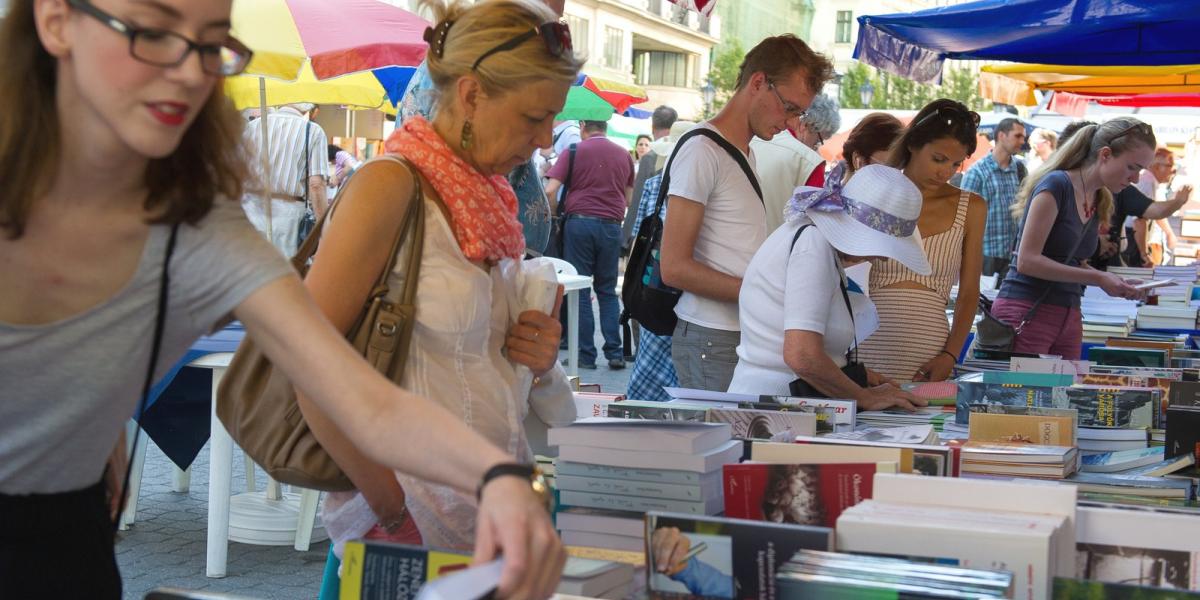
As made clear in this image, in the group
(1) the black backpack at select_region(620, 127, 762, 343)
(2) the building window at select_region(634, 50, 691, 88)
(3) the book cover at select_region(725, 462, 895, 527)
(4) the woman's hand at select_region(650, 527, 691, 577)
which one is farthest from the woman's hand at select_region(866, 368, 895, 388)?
(2) the building window at select_region(634, 50, 691, 88)

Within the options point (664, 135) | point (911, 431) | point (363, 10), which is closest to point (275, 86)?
point (363, 10)

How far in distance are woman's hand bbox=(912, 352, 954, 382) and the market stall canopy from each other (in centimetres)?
338

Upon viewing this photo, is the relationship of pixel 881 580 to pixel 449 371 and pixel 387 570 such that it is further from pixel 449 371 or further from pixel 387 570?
pixel 449 371

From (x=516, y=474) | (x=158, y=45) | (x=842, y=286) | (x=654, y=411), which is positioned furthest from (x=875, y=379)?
(x=158, y=45)

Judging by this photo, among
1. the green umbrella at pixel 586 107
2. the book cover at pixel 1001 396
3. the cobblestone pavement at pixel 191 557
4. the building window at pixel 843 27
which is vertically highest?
the building window at pixel 843 27

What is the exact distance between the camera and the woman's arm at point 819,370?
10.2 ft

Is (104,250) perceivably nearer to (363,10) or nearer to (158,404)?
(158,404)

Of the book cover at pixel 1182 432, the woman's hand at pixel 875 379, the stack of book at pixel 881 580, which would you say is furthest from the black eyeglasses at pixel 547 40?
the woman's hand at pixel 875 379

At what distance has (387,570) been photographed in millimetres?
1551

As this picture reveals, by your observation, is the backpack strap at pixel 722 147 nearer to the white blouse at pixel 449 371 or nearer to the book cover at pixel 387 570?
the white blouse at pixel 449 371

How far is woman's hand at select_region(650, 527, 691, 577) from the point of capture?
1594 mm

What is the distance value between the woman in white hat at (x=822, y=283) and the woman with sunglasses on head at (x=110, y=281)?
1940 mm

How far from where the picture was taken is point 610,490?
1.99 metres

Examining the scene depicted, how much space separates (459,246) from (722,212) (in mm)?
1968
